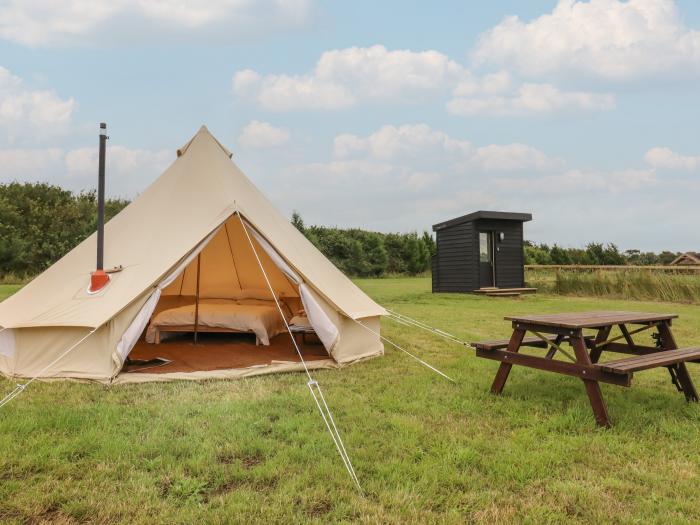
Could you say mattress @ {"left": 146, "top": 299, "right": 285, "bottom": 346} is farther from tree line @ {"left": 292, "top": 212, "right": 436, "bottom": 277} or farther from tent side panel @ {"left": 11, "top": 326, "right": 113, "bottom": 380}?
tree line @ {"left": 292, "top": 212, "right": 436, "bottom": 277}

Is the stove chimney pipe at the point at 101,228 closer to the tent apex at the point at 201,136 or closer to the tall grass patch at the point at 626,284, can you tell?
the tent apex at the point at 201,136

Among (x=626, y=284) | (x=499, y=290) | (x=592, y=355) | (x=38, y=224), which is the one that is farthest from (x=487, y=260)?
(x=38, y=224)

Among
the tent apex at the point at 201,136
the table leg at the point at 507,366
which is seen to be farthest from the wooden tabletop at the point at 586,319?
the tent apex at the point at 201,136

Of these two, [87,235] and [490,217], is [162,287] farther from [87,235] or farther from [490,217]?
[87,235]

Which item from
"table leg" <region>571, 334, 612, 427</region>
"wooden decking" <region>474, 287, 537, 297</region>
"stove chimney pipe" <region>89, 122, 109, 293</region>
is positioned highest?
"stove chimney pipe" <region>89, 122, 109, 293</region>

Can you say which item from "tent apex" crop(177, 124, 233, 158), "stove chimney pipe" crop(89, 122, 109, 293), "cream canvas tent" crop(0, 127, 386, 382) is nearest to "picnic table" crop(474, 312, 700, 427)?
"cream canvas tent" crop(0, 127, 386, 382)

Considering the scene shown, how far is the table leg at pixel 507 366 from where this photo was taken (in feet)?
12.0

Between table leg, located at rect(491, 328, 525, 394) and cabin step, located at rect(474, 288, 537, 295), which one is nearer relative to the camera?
table leg, located at rect(491, 328, 525, 394)

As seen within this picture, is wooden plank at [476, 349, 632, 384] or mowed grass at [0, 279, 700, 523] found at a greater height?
wooden plank at [476, 349, 632, 384]

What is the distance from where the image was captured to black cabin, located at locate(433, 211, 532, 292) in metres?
14.3

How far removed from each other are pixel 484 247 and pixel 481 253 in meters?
0.24

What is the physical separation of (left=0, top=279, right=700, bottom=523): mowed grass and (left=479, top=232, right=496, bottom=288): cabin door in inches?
411

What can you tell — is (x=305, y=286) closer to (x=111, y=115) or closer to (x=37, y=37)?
(x=111, y=115)

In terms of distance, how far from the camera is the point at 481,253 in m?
14.5
